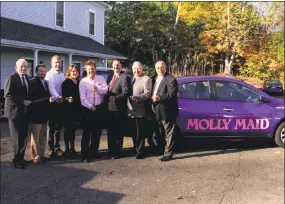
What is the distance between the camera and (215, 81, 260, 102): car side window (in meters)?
7.89

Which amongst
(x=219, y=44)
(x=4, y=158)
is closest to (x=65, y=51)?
(x=4, y=158)

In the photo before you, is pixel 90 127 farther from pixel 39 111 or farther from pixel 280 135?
pixel 280 135

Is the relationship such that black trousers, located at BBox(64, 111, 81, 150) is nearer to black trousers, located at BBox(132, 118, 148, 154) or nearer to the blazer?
the blazer

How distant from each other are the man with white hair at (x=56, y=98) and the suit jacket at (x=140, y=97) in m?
1.26

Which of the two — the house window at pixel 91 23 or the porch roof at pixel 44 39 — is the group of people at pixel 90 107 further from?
the house window at pixel 91 23

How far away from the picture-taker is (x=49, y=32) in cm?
2034

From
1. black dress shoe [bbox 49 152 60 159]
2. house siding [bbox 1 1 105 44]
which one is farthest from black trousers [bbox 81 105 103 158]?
house siding [bbox 1 1 105 44]

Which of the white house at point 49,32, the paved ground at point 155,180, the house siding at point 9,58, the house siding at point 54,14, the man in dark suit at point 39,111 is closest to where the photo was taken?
the paved ground at point 155,180

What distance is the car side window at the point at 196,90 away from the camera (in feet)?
25.5

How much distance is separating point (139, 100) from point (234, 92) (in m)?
2.19

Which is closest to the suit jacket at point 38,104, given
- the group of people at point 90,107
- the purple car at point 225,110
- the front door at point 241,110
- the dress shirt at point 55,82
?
the group of people at point 90,107

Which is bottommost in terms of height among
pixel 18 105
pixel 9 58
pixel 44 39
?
pixel 18 105

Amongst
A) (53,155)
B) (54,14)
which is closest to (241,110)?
(53,155)

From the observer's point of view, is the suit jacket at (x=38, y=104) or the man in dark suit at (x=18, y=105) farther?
the suit jacket at (x=38, y=104)
